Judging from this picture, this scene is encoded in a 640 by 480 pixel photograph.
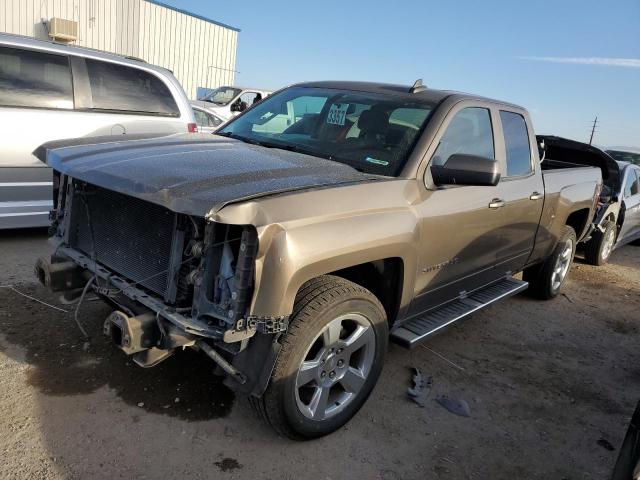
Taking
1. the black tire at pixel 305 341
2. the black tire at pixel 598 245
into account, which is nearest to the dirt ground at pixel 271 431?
the black tire at pixel 305 341

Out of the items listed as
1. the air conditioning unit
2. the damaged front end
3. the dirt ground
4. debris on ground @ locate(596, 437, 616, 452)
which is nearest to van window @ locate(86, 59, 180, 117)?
the dirt ground

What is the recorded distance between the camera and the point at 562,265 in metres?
6.07

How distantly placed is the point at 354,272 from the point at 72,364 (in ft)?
6.22

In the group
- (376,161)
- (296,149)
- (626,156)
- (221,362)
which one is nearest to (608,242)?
(626,156)

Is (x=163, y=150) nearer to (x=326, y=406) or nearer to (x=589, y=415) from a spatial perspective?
(x=326, y=406)

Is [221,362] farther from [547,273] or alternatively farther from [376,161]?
[547,273]

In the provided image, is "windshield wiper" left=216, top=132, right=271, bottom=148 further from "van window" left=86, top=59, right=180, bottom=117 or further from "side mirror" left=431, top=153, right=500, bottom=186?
"van window" left=86, top=59, right=180, bottom=117

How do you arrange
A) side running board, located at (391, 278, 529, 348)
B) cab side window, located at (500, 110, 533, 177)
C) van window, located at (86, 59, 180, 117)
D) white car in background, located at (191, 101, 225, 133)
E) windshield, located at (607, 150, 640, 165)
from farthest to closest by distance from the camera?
1. windshield, located at (607, 150, 640, 165)
2. white car in background, located at (191, 101, 225, 133)
3. van window, located at (86, 59, 180, 117)
4. cab side window, located at (500, 110, 533, 177)
5. side running board, located at (391, 278, 529, 348)

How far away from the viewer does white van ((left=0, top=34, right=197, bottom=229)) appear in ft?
17.4

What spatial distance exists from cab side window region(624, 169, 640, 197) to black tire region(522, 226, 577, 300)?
3.39 m

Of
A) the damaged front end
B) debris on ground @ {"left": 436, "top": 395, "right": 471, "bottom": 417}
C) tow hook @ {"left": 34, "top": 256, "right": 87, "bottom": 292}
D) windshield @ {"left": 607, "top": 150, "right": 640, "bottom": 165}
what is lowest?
debris on ground @ {"left": 436, "top": 395, "right": 471, "bottom": 417}

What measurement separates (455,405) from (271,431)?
1295 millimetres

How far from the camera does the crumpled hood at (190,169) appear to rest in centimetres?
237

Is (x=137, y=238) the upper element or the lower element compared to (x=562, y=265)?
upper
